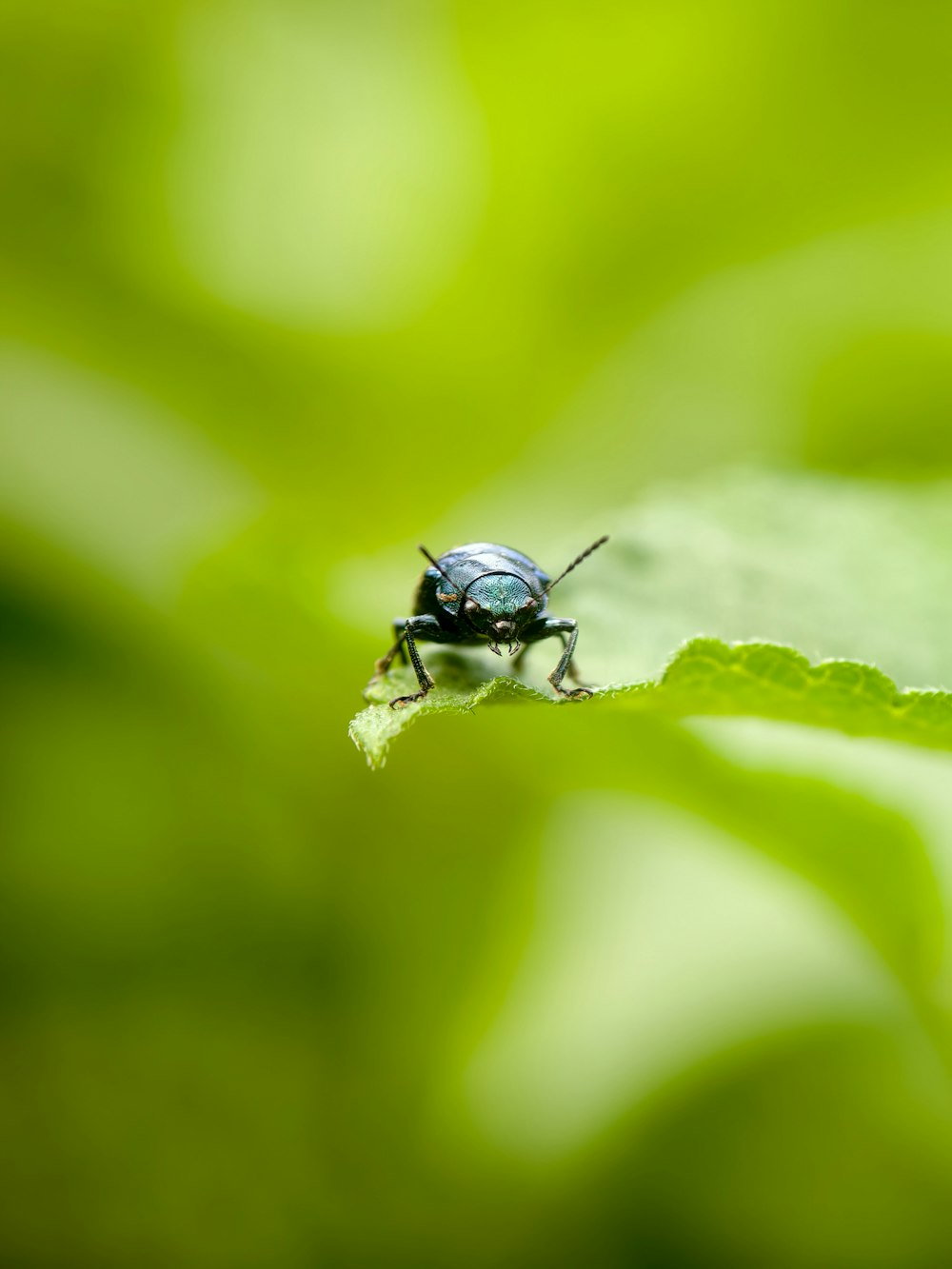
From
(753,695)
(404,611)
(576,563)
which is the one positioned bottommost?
(753,695)

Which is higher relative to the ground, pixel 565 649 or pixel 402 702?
pixel 565 649

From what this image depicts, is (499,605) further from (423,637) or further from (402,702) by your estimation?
(402,702)

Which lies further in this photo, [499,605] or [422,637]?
[422,637]

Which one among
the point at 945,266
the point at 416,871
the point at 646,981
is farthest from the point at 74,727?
the point at 945,266

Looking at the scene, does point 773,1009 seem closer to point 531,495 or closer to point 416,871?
point 416,871

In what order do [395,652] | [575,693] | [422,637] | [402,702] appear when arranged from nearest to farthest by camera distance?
Answer: [402,702], [575,693], [422,637], [395,652]

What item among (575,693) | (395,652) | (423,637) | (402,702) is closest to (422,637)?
(423,637)

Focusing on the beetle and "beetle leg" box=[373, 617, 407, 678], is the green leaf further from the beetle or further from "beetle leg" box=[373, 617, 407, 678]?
"beetle leg" box=[373, 617, 407, 678]

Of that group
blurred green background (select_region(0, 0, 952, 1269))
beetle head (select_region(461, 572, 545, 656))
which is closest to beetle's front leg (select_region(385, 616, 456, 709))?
beetle head (select_region(461, 572, 545, 656))
